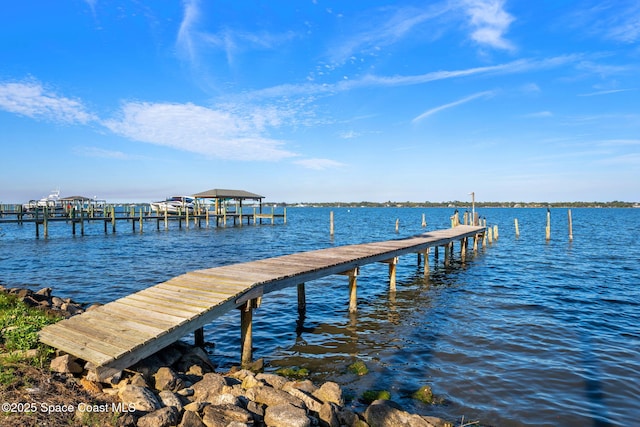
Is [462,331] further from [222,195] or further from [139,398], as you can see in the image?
[222,195]

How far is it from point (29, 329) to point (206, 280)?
326cm

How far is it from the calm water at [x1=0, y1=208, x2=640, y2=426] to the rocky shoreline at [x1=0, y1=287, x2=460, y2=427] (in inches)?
49.9

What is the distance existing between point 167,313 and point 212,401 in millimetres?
2104

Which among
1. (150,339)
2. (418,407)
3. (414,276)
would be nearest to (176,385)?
(150,339)

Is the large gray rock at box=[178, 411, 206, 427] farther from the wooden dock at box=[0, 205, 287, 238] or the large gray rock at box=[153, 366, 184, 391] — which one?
the wooden dock at box=[0, 205, 287, 238]

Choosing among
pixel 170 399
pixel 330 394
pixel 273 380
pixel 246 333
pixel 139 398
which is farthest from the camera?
pixel 246 333

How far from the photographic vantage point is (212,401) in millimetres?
5145

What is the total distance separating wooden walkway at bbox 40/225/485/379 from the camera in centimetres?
546

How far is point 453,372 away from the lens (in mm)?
7719

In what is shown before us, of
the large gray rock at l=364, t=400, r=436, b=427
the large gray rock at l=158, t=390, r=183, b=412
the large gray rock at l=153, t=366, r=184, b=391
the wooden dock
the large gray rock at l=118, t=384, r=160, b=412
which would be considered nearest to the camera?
the large gray rock at l=118, t=384, r=160, b=412

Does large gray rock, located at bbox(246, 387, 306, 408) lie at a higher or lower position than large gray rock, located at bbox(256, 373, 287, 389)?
higher

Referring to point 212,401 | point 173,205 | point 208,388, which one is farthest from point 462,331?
point 173,205

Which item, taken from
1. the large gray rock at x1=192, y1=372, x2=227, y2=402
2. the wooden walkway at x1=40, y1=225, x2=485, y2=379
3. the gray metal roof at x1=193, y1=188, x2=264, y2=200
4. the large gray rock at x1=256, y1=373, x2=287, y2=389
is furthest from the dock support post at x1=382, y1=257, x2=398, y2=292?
the gray metal roof at x1=193, y1=188, x2=264, y2=200

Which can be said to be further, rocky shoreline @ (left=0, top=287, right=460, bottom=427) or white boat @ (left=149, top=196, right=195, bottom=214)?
white boat @ (left=149, top=196, right=195, bottom=214)
